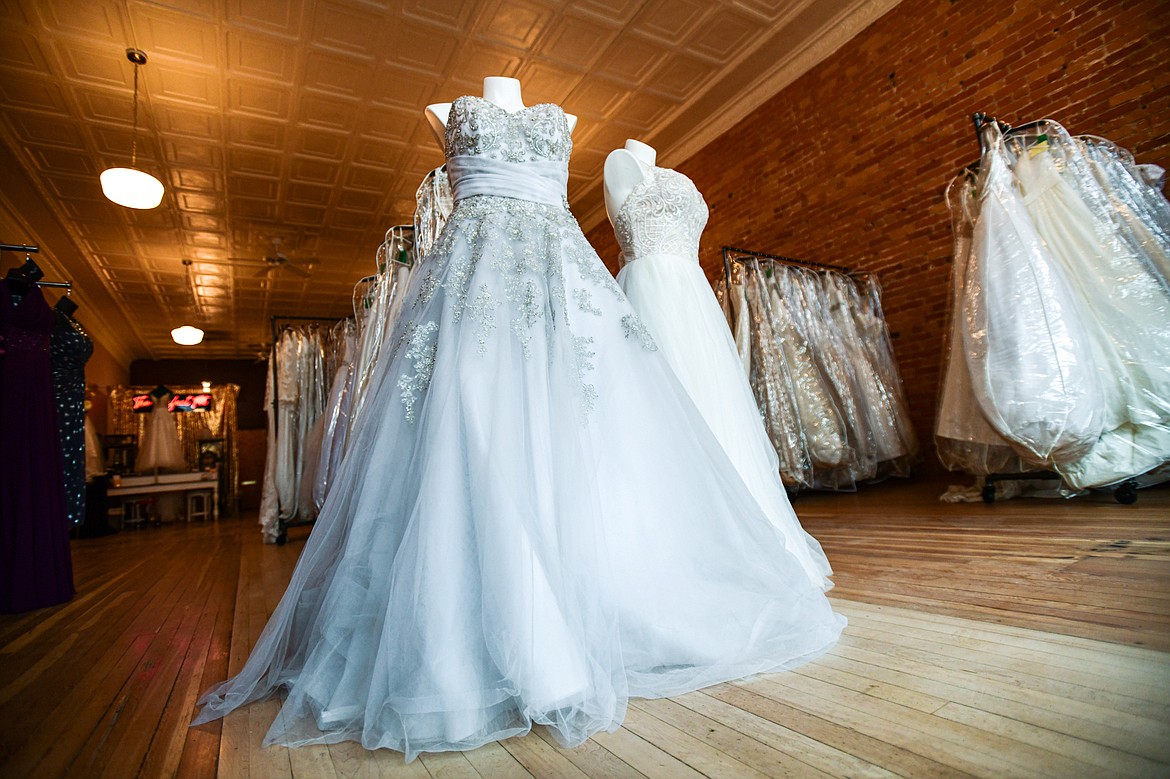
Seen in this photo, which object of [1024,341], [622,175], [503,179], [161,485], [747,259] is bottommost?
[161,485]

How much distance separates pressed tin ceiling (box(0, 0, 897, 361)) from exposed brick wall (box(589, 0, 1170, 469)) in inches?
17.1

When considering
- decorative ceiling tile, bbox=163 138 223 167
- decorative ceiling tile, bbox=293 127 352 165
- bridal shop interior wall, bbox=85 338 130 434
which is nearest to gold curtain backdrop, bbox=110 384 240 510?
bridal shop interior wall, bbox=85 338 130 434

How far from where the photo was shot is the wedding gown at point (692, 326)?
1.95 meters

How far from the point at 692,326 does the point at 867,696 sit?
1321 millimetres

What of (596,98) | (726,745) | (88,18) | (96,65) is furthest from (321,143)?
(726,745)

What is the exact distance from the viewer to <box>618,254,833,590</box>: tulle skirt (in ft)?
6.32

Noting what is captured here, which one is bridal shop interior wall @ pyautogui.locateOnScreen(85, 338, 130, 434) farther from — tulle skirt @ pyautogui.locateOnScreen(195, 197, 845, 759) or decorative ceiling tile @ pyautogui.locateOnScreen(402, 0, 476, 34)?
tulle skirt @ pyautogui.locateOnScreen(195, 197, 845, 759)

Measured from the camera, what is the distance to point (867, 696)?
1.06 m

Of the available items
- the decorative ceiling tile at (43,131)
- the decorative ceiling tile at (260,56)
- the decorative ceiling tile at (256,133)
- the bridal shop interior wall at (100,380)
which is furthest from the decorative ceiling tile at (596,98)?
the bridal shop interior wall at (100,380)

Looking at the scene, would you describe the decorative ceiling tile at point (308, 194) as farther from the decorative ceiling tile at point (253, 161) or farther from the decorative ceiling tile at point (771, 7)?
the decorative ceiling tile at point (771, 7)

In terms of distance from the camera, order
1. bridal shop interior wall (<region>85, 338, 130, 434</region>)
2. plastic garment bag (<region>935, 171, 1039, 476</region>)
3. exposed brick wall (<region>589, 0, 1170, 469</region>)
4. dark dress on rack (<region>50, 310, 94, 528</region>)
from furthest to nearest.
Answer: bridal shop interior wall (<region>85, 338, 130, 434</region>) < exposed brick wall (<region>589, 0, 1170, 469</region>) < dark dress on rack (<region>50, 310, 94, 528</region>) < plastic garment bag (<region>935, 171, 1039, 476</region>)

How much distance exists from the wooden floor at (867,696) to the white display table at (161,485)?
8273 millimetres

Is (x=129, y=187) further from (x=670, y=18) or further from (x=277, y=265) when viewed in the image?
(x=670, y=18)

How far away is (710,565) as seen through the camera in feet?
4.44
